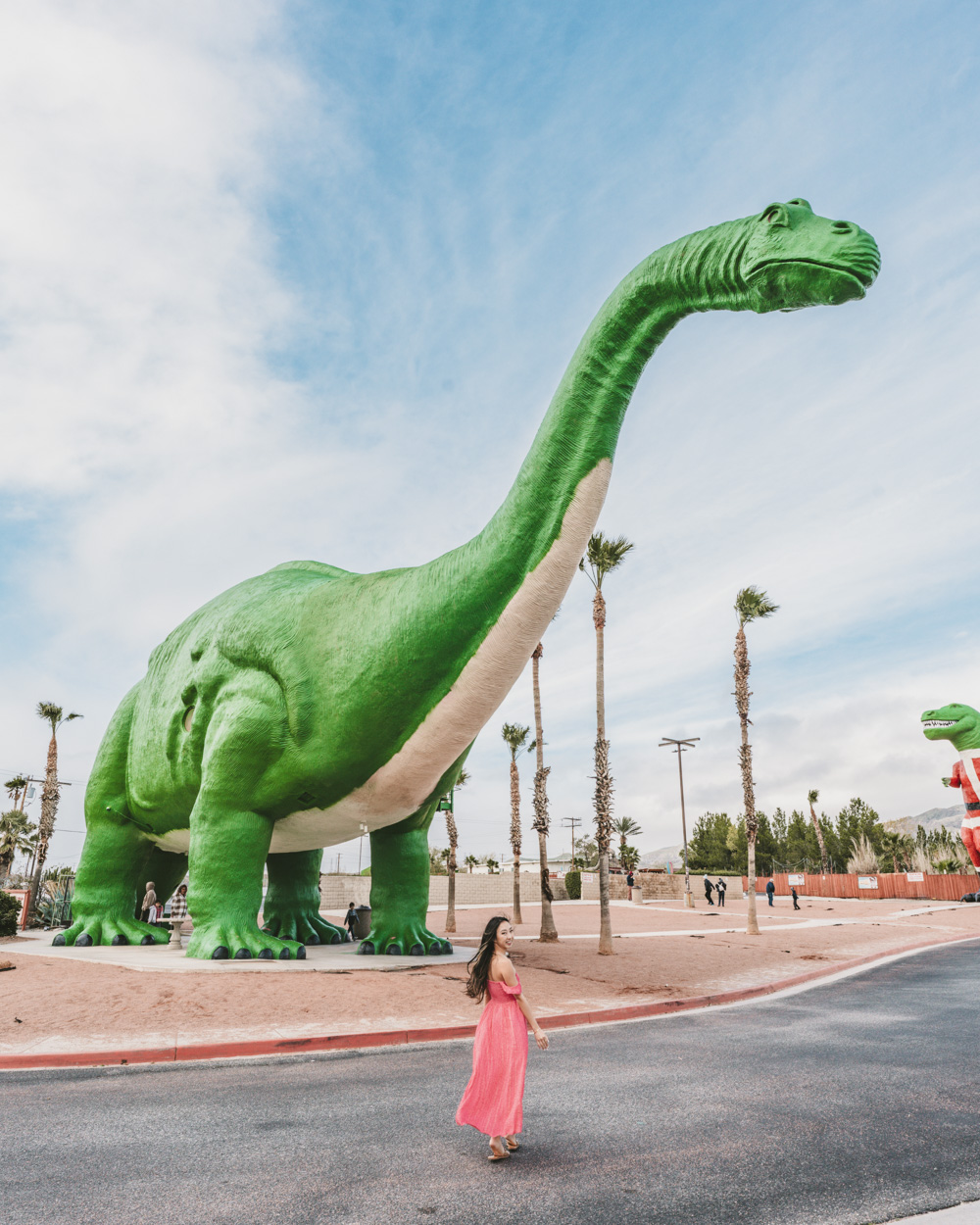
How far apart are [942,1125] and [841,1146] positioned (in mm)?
771

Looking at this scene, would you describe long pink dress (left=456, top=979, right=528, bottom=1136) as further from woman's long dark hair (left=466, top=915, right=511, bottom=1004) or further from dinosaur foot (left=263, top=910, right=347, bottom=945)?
dinosaur foot (left=263, top=910, right=347, bottom=945)

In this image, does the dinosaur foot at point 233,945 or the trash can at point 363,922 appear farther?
the trash can at point 363,922

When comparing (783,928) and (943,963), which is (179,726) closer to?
(943,963)

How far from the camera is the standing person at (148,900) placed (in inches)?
525

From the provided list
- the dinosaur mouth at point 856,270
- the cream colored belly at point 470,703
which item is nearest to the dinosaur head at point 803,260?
the dinosaur mouth at point 856,270

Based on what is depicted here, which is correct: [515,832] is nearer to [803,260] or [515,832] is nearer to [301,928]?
[301,928]

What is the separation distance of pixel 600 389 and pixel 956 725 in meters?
22.4

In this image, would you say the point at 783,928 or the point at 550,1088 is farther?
the point at 783,928

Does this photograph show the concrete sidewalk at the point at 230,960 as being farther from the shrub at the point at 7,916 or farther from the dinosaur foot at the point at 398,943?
the shrub at the point at 7,916

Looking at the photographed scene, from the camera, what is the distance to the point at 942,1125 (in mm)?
4281

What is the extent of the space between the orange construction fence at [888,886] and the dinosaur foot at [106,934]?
2734 centimetres

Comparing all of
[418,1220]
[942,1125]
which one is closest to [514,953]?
[942,1125]

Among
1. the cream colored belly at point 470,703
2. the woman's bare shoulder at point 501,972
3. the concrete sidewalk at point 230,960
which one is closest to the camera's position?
the woman's bare shoulder at point 501,972

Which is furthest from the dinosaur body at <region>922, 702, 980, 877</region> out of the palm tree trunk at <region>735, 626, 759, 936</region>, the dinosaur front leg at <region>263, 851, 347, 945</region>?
the dinosaur front leg at <region>263, 851, 347, 945</region>
